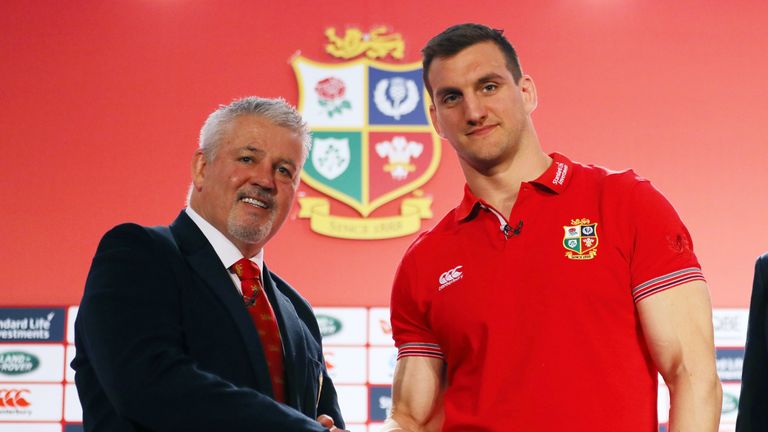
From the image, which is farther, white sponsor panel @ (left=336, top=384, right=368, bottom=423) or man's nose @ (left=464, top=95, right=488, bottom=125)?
white sponsor panel @ (left=336, top=384, right=368, bottom=423)

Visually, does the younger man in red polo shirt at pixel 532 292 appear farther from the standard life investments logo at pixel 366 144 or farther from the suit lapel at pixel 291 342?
the standard life investments logo at pixel 366 144

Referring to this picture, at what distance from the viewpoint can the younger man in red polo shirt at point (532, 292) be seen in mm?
1513

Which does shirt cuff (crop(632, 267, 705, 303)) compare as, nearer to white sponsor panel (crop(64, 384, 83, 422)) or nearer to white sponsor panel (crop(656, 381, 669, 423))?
white sponsor panel (crop(656, 381, 669, 423))

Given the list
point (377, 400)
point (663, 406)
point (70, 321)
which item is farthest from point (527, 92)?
point (70, 321)

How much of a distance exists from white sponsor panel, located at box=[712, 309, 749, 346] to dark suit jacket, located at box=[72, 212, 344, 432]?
123 inches

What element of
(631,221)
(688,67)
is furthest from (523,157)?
(688,67)

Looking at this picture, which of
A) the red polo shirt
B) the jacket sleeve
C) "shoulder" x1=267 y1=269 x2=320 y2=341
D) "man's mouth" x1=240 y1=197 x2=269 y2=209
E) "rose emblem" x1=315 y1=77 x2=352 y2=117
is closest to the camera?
the jacket sleeve

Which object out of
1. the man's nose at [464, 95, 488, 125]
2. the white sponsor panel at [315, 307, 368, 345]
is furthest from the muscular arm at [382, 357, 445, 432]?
the white sponsor panel at [315, 307, 368, 345]

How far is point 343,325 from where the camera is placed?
4.31 m

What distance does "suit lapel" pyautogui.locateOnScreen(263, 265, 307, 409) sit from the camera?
1692 mm

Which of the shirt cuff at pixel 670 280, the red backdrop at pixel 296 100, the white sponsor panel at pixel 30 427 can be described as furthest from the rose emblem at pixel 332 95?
the shirt cuff at pixel 670 280

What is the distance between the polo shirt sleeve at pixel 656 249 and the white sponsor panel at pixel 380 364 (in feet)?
9.26

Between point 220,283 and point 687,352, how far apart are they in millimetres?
816

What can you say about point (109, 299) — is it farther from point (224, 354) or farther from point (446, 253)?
point (446, 253)
